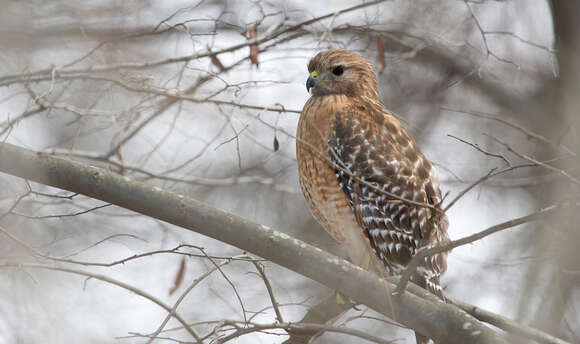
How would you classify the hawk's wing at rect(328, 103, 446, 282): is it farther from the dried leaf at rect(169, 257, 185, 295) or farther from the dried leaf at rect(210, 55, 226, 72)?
the dried leaf at rect(169, 257, 185, 295)

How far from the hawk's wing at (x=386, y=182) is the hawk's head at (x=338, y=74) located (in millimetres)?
293

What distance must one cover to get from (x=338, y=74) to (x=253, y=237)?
2348 millimetres

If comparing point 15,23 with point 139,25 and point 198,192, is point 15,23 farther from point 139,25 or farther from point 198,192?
point 198,192

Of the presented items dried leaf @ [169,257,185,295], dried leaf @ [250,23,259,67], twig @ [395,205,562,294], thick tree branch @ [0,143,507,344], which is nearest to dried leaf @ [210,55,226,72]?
dried leaf @ [250,23,259,67]

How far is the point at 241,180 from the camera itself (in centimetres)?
536

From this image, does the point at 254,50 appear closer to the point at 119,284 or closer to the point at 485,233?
the point at 119,284

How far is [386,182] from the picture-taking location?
4598 mm

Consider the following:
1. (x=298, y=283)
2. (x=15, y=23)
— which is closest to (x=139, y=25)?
(x=15, y=23)

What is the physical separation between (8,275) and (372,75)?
121 inches

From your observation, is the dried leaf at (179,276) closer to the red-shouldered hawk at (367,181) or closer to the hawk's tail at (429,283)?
the red-shouldered hawk at (367,181)

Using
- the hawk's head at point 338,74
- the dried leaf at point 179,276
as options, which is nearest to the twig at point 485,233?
the dried leaf at point 179,276

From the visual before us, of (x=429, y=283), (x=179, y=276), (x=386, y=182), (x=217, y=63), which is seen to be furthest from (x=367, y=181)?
(x=179, y=276)

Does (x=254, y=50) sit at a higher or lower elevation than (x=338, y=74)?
lower

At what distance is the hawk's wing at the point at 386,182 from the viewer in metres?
4.44
